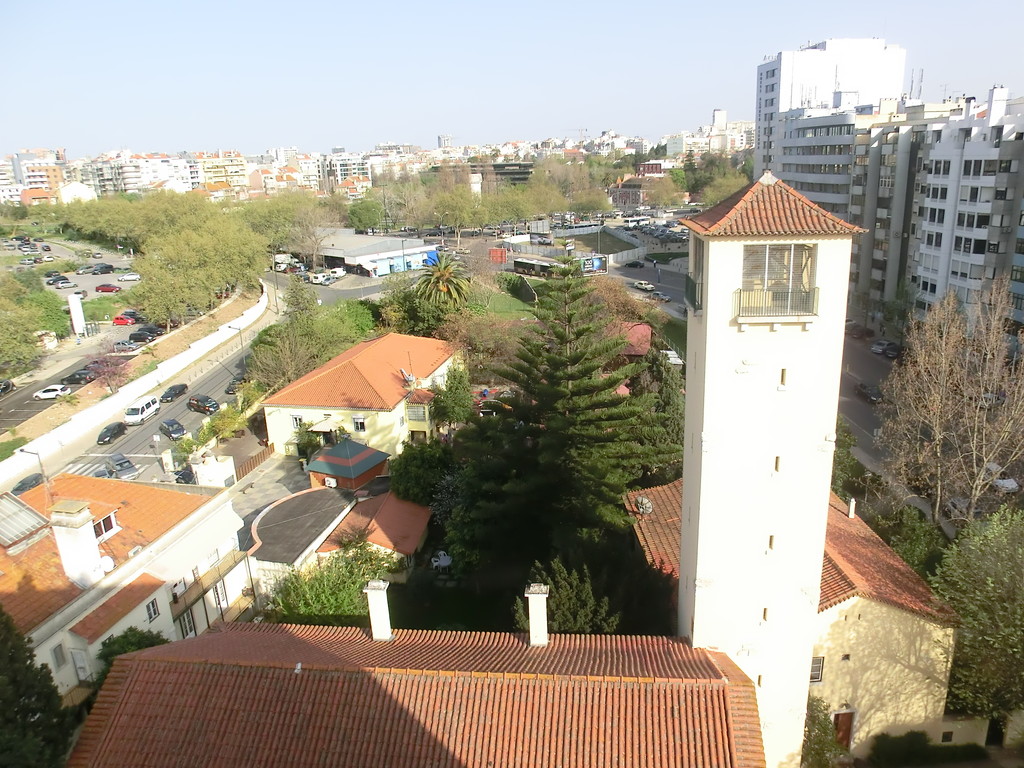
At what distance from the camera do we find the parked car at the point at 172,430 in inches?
1262

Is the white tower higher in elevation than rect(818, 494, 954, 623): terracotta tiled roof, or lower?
higher

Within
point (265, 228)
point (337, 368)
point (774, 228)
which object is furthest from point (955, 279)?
point (265, 228)

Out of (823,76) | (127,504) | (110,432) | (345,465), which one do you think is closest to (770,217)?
(127,504)

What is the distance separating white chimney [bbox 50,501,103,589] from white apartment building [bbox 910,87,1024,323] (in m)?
35.5

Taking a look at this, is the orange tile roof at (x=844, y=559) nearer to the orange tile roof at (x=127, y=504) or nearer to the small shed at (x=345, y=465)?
the small shed at (x=345, y=465)

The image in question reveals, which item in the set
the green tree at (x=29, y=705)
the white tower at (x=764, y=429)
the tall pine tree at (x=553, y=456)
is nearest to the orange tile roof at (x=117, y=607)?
the green tree at (x=29, y=705)

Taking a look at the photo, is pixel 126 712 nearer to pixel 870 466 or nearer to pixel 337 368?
pixel 337 368

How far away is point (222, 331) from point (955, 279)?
42.5m

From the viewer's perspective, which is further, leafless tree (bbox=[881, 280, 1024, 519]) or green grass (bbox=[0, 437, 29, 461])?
green grass (bbox=[0, 437, 29, 461])

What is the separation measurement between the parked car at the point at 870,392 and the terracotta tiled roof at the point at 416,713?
2385 centimetres

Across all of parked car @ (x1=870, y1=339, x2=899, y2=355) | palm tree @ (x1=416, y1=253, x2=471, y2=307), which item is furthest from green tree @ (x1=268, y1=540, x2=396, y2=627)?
parked car @ (x1=870, y1=339, x2=899, y2=355)

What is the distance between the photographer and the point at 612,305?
40.9m

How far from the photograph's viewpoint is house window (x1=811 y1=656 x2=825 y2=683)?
14.0m

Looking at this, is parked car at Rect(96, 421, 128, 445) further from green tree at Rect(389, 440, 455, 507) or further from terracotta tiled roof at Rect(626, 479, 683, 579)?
terracotta tiled roof at Rect(626, 479, 683, 579)
